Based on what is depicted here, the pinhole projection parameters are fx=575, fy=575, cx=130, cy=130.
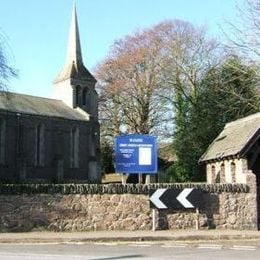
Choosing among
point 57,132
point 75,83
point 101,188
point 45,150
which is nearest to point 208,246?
point 101,188

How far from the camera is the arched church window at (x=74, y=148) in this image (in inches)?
2795

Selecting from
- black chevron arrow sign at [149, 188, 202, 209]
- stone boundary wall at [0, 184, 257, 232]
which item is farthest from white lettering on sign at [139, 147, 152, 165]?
black chevron arrow sign at [149, 188, 202, 209]

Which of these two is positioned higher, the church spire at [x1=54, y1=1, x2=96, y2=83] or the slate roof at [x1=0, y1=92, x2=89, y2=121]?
the church spire at [x1=54, y1=1, x2=96, y2=83]

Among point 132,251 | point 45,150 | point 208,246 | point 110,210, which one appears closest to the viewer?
point 132,251

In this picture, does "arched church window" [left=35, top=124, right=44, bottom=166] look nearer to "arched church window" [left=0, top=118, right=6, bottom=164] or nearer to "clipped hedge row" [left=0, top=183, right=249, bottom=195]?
"arched church window" [left=0, top=118, right=6, bottom=164]

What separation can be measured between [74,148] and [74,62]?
1342 centimetres

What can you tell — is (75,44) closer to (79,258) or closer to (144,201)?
(144,201)

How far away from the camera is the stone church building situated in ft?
211

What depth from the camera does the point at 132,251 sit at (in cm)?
1580

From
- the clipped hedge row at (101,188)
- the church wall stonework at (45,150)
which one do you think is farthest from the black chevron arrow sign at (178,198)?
A: the church wall stonework at (45,150)

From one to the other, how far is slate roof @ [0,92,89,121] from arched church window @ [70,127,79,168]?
1.88 metres

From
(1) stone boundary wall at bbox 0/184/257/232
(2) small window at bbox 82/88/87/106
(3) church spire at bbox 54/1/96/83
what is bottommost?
(1) stone boundary wall at bbox 0/184/257/232

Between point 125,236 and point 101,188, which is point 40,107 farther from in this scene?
point 125,236

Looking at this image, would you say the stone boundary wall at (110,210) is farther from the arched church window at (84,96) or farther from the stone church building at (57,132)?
the arched church window at (84,96)
